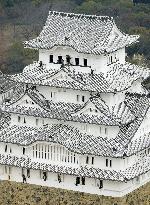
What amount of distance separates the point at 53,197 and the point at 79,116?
11.2 ft

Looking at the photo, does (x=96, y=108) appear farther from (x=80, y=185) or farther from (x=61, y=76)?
(x=80, y=185)

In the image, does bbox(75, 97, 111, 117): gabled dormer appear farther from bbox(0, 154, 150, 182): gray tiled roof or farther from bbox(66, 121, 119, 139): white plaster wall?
bbox(0, 154, 150, 182): gray tiled roof

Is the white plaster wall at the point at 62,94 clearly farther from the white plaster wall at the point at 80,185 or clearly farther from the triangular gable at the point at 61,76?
the white plaster wall at the point at 80,185

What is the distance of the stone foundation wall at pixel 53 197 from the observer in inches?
1686

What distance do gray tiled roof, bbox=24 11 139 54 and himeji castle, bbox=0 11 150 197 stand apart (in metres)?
0.03

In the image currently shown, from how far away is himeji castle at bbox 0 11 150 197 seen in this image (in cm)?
4266

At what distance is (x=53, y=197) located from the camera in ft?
143

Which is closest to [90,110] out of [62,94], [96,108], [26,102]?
[96,108]

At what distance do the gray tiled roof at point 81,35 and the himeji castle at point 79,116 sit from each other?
35mm

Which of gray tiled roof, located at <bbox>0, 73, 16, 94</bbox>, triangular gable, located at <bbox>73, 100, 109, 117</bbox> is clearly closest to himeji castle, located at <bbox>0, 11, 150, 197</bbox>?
triangular gable, located at <bbox>73, 100, 109, 117</bbox>

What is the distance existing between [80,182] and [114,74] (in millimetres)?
4508

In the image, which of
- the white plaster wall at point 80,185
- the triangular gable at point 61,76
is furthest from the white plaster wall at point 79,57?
the white plaster wall at point 80,185

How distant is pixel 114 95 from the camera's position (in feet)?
142

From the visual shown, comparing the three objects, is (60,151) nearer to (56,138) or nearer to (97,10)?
(56,138)
